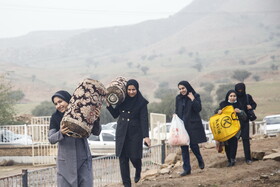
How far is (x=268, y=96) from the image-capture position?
64438 mm

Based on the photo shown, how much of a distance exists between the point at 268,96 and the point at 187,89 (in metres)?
56.6

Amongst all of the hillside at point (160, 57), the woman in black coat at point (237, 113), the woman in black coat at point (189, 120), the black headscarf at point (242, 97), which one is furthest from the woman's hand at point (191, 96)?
the hillside at point (160, 57)

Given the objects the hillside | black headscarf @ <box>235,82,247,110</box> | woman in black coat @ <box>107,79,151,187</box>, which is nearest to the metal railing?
woman in black coat @ <box>107,79,151,187</box>

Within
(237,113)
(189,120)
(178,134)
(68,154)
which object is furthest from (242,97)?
(68,154)

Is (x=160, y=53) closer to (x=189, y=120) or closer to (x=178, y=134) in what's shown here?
(x=189, y=120)

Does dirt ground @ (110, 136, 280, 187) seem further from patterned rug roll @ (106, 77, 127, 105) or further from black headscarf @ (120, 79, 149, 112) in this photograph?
patterned rug roll @ (106, 77, 127, 105)

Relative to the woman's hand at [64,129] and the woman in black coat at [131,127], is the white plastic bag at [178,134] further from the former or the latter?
the woman's hand at [64,129]

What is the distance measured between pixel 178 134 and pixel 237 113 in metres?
1.20

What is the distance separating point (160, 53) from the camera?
15475cm

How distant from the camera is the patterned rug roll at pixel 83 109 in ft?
20.7

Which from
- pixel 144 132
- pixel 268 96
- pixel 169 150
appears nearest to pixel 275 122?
pixel 169 150

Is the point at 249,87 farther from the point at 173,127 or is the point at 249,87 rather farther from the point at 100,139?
the point at 173,127

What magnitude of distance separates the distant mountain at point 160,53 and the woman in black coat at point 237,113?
8049 centimetres

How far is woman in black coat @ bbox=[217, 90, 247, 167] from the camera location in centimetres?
1001
